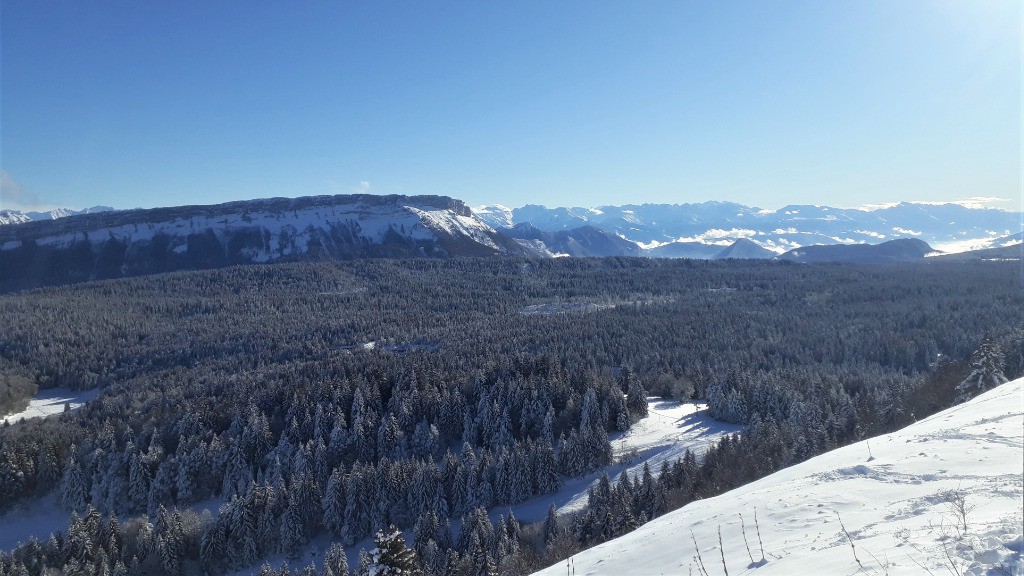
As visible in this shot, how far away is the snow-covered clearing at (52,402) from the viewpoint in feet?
362

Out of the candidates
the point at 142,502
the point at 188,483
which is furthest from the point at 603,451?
the point at 142,502

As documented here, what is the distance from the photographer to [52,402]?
119500 millimetres

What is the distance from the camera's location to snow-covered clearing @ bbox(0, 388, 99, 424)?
110438 millimetres

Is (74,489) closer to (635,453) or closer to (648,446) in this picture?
(635,453)

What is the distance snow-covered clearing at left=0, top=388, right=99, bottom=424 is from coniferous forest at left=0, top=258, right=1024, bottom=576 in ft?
8.52

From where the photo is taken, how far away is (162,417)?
279 feet

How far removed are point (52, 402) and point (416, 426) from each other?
95.3 metres

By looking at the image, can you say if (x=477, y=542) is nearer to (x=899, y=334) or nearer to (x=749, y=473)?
(x=749, y=473)

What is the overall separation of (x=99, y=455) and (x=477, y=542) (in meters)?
57.6

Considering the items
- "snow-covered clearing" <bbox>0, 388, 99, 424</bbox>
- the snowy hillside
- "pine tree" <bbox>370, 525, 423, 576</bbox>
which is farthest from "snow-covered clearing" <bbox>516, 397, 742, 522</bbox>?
"snow-covered clearing" <bbox>0, 388, 99, 424</bbox>

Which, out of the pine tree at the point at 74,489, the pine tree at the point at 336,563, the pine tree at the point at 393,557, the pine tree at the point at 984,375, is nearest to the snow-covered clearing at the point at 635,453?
the pine tree at the point at 336,563

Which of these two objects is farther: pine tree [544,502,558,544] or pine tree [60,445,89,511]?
pine tree [60,445,89,511]

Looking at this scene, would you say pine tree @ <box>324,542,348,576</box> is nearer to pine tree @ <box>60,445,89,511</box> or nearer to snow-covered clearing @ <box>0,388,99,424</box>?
pine tree @ <box>60,445,89,511</box>

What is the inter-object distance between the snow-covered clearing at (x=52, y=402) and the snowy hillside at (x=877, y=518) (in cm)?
13072
